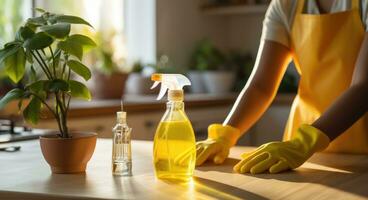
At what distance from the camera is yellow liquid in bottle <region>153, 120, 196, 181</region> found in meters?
1.18

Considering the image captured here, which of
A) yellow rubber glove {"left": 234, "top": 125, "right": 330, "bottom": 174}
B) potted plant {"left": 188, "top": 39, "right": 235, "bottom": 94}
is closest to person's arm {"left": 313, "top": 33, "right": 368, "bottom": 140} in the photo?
yellow rubber glove {"left": 234, "top": 125, "right": 330, "bottom": 174}

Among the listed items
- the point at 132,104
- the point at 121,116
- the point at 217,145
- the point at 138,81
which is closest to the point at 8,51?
the point at 121,116

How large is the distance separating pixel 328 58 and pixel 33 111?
0.93 meters

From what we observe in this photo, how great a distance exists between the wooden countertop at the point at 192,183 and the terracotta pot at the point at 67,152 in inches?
0.9

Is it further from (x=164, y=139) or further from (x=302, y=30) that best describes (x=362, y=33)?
(x=164, y=139)

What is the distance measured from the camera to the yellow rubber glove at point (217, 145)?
1391 mm

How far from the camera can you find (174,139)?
3.89ft

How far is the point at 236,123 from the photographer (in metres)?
1.63

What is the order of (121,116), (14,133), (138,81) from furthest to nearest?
(138,81), (14,133), (121,116)

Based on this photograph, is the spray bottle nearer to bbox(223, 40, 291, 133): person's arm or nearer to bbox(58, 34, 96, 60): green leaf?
bbox(58, 34, 96, 60): green leaf

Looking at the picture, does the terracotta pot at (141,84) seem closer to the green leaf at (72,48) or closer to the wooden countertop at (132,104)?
the wooden countertop at (132,104)

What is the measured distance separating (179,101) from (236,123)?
19.2 inches

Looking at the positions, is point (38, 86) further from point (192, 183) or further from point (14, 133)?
point (14, 133)

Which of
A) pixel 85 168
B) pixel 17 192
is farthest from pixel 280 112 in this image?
pixel 17 192
